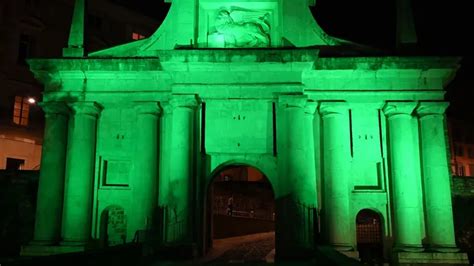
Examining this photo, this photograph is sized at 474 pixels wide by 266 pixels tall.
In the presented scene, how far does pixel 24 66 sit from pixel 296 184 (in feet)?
92.1

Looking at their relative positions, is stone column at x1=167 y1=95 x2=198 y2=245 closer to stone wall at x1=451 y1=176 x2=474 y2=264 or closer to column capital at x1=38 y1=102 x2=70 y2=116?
column capital at x1=38 y1=102 x2=70 y2=116

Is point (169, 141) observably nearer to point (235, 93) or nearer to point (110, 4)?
point (235, 93)

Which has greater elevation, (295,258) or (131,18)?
(131,18)

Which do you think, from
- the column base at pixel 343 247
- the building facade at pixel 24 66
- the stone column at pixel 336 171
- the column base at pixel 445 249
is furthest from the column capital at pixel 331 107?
the building facade at pixel 24 66

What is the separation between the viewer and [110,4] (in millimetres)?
48969

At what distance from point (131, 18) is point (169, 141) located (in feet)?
98.8

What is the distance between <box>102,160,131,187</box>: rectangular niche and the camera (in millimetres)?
25047

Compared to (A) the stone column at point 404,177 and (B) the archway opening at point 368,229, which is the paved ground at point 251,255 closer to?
(A) the stone column at point 404,177

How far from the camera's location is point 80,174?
24.3 metres

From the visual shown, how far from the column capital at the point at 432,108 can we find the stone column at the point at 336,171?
3457 millimetres

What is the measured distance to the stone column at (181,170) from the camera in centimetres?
2214

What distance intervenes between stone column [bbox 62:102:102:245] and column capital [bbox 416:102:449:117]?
1558cm

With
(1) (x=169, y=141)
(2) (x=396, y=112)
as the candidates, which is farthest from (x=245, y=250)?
(2) (x=396, y=112)

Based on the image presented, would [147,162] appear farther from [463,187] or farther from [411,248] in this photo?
[463,187]
